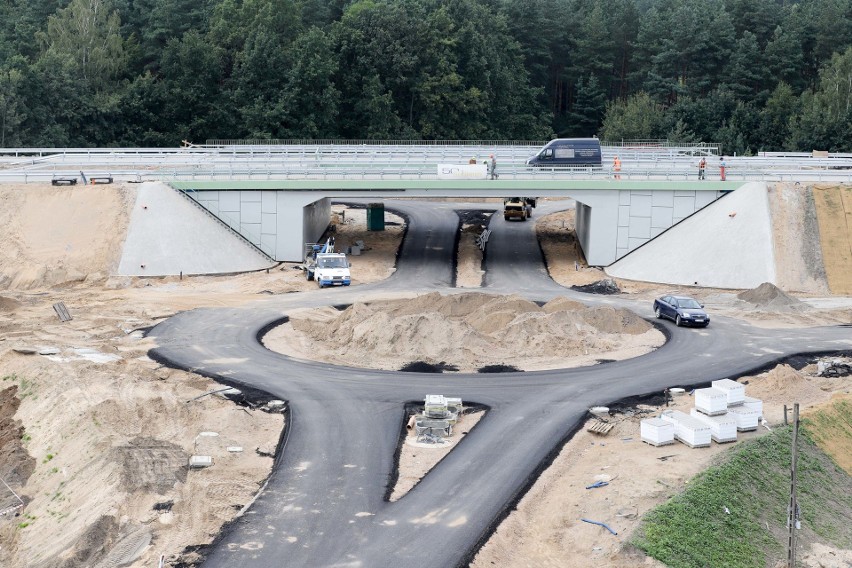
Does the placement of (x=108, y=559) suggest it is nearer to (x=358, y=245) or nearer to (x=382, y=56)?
(x=358, y=245)

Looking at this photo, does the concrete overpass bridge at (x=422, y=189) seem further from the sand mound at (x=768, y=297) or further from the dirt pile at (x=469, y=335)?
the dirt pile at (x=469, y=335)

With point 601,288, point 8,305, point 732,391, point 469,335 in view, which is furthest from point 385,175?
point 732,391

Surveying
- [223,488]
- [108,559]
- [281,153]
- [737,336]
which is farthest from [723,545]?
[281,153]

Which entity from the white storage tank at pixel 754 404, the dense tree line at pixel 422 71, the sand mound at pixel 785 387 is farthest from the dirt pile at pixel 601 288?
the dense tree line at pixel 422 71

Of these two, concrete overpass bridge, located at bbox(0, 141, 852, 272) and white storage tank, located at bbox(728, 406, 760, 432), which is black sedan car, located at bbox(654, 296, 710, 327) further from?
white storage tank, located at bbox(728, 406, 760, 432)

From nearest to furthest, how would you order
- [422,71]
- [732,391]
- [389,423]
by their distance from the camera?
[732,391] → [389,423] → [422,71]

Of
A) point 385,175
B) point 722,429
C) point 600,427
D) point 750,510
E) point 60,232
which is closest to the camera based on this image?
point 750,510

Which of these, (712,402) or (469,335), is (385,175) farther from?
(712,402)
